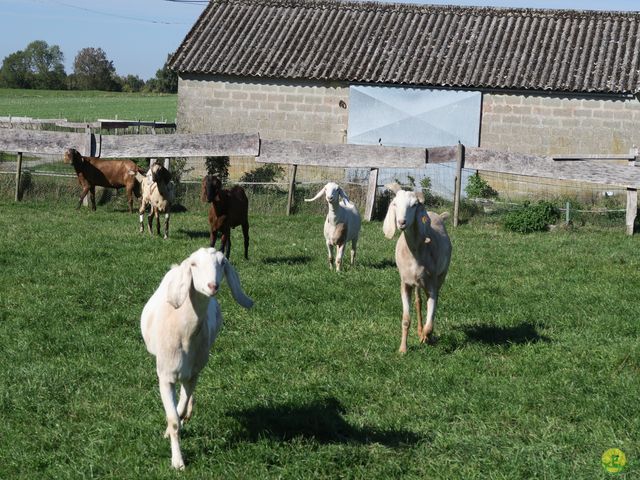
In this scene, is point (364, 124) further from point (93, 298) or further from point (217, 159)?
point (93, 298)

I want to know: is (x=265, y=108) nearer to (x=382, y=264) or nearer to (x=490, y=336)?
(x=382, y=264)

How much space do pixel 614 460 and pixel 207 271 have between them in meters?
2.77

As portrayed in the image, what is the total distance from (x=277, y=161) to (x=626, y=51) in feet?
39.1

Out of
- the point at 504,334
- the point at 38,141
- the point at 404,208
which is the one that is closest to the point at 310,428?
the point at 404,208

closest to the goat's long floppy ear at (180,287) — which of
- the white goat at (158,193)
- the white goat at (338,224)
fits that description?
the white goat at (338,224)

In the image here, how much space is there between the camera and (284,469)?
6.06 meters

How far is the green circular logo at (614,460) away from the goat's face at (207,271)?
103 inches

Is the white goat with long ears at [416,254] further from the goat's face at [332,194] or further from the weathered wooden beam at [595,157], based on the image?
the weathered wooden beam at [595,157]

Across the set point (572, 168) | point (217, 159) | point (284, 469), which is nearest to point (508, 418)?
point (284, 469)

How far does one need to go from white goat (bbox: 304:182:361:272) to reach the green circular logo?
24.2 ft

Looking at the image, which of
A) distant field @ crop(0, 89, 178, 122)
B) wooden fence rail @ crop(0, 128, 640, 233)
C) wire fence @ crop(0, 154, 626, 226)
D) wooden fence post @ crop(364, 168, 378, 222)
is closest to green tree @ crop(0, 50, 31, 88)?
distant field @ crop(0, 89, 178, 122)

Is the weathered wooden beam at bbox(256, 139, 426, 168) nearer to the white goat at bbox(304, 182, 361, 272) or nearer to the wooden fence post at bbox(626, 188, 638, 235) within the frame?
the wooden fence post at bbox(626, 188, 638, 235)

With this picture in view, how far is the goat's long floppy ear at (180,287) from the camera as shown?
19.5 ft

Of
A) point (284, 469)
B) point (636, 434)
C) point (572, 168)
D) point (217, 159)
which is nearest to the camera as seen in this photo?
point (284, 469)
